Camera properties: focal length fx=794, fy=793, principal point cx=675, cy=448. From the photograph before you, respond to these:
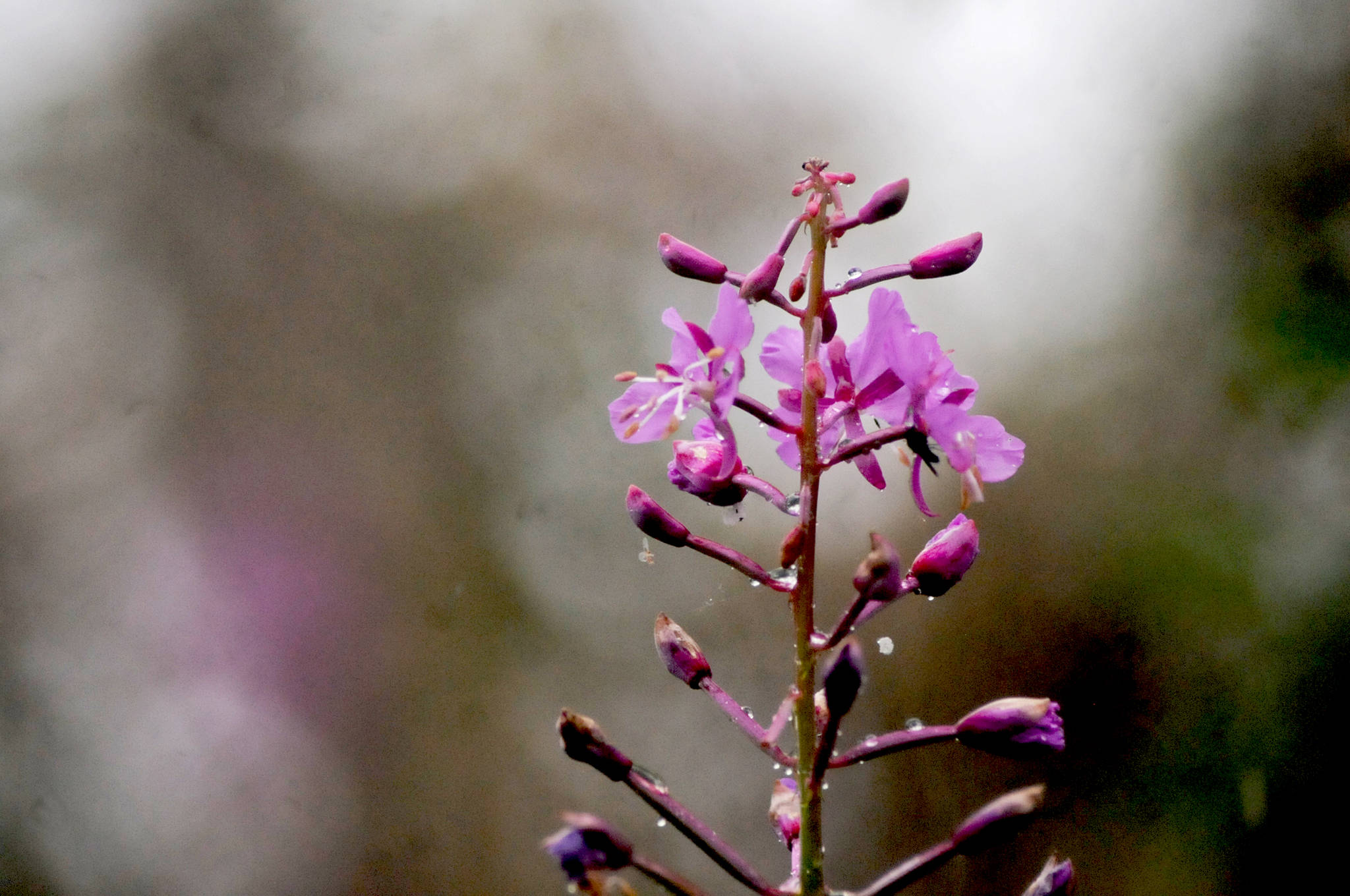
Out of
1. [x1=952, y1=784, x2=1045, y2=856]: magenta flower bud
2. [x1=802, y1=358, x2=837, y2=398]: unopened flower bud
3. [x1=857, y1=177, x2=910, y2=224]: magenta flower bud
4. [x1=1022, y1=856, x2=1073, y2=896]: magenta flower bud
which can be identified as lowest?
[x1=1022, y1=856, x2=1073, y2=896]: magenta flower bud

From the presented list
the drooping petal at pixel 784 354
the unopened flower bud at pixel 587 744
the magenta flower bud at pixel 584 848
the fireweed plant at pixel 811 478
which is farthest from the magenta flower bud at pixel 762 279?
the magenta flower bud at pixel 584 848

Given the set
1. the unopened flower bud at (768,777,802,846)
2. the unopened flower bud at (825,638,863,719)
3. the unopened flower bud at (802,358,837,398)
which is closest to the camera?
the unopened flower bud at (825,638,863,719)

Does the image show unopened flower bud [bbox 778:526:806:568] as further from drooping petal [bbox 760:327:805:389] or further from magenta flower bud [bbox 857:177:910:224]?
magenta flower bud [bbox 857:177:910:224]

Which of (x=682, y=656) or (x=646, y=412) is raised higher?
(x=646, y=412)

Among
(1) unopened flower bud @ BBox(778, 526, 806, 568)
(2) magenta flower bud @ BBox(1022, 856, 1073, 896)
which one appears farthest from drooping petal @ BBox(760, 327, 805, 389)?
(2) magenta flower bud @ BBox(1022, 856, 1073, 896)

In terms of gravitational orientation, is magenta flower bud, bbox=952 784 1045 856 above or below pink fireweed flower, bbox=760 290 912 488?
below

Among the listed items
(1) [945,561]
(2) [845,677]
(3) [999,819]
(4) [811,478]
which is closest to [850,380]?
(4) [811,478]

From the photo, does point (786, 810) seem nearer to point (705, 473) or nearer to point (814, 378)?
point (705, 473)
